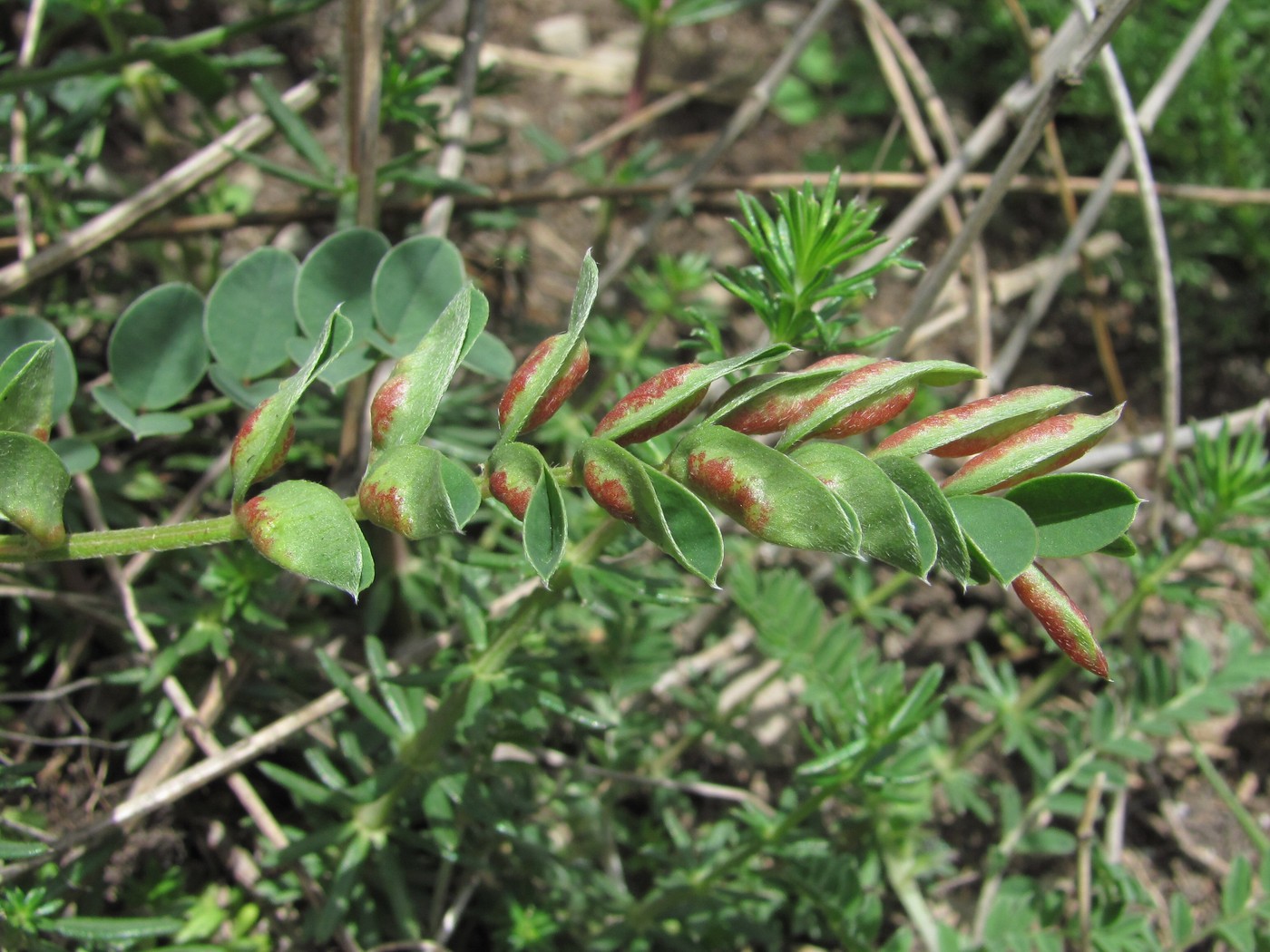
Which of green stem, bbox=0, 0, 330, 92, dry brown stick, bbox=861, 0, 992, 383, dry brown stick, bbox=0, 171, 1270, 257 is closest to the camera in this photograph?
green stem, bbox=0, 0, 330, 92

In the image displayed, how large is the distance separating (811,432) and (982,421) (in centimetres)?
21

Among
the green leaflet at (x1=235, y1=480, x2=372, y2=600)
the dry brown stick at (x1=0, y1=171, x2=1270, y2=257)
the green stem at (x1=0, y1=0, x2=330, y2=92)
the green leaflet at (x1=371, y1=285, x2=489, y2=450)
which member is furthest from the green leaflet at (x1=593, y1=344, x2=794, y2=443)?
the green stem at (x1=0, y1=0, x2=330, y2=92)

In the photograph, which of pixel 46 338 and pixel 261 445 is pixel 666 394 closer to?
pixel 261 445

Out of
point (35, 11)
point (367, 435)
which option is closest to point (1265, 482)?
point (367, 435)

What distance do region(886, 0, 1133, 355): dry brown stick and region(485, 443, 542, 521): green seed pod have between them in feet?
2.87

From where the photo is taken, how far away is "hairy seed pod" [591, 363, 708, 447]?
1288 mm

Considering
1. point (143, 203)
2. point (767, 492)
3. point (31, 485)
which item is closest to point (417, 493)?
point (767, 492)

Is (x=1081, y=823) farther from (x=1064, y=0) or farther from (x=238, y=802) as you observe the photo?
(x=1064, y=0)

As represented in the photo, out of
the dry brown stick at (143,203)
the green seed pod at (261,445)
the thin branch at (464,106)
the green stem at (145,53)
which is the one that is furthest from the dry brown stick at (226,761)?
the green stem at (145,53)

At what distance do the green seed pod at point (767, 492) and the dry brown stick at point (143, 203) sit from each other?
5.47ft

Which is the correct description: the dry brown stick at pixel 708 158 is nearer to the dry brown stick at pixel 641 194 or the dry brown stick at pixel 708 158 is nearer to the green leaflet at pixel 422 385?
the dry brown stick at pixel 641 194

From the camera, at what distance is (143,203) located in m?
2.59

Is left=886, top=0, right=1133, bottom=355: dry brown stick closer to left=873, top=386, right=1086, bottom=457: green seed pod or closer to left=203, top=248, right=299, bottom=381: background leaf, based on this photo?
left=873, top=386, right=1086, bottom=457: green seed pod

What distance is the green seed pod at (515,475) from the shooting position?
128 centimetres
